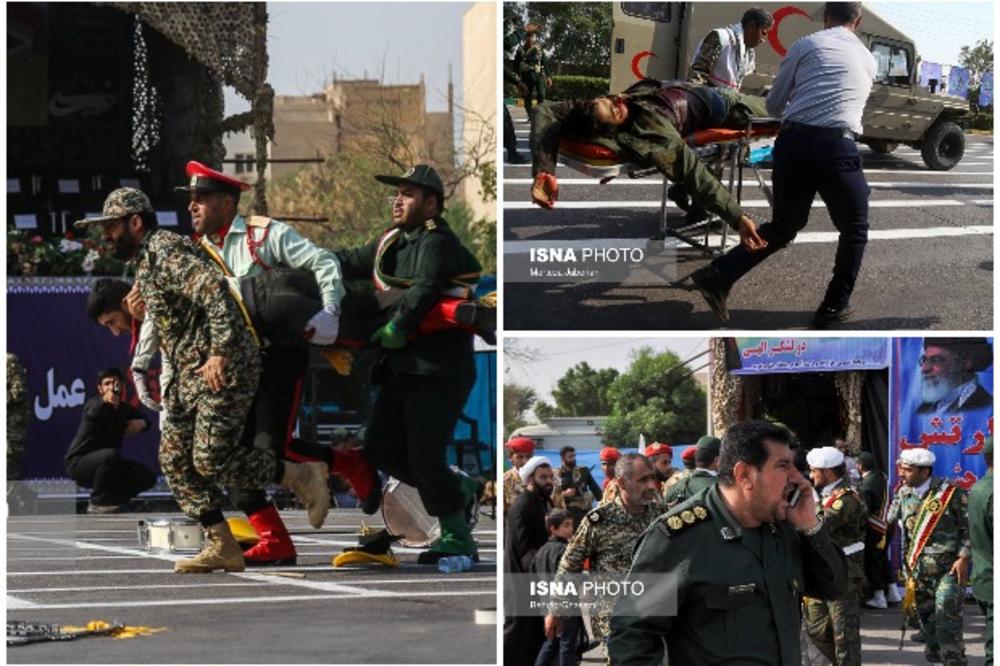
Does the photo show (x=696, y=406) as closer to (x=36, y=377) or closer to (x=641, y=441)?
(x=641, y=441)

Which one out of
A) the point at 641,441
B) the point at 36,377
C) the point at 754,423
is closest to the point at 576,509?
the point at 641,441

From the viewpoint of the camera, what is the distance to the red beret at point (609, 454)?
8.31 meters

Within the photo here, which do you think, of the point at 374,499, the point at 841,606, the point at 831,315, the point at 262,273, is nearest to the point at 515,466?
the point at 374,499

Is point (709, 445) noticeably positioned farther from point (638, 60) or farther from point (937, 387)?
point (638, 60)

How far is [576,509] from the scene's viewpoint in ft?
28.9

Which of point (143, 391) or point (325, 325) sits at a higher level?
point (325, 325)

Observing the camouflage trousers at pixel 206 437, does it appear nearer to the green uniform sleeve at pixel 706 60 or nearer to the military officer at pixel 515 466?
the military officer at pixel 515 466

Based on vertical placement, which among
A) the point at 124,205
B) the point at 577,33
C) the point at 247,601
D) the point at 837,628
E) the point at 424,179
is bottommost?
the point at 837,628

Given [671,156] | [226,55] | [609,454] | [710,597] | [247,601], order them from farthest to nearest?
1. [226,55]
2. [609,454]
3. [247,601]
4. [671,156]
5. [710,597]

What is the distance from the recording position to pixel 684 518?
17.5ft

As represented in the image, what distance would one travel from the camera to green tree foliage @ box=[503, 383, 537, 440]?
801 cm

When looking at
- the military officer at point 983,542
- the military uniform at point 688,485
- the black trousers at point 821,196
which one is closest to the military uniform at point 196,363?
the military uniform at point 688,485

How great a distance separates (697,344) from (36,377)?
3.16 metres

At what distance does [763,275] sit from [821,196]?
0.40 metres
